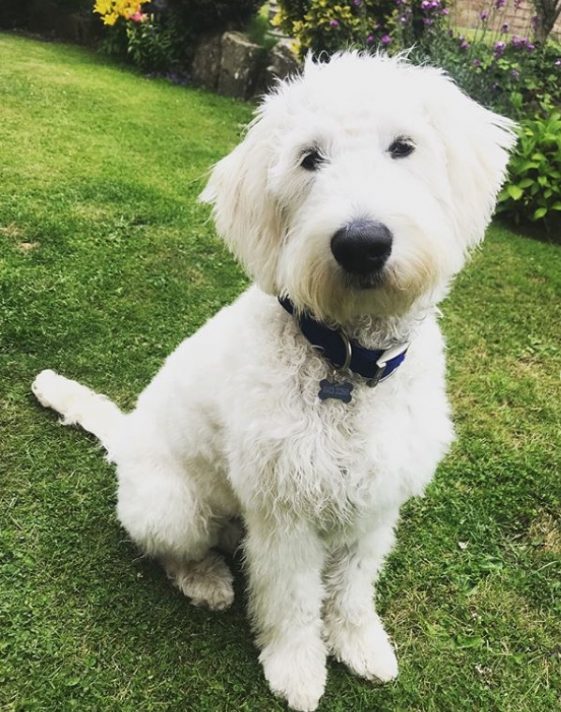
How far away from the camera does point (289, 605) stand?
102 inches

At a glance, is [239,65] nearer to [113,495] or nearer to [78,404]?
[78,404]

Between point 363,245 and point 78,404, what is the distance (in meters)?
2.22

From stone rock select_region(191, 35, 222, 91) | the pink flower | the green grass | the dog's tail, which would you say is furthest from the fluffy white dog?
the pink flower

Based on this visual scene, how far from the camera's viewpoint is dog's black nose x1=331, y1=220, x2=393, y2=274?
180cm

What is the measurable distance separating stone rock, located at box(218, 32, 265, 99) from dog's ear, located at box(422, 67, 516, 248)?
27.3 ft

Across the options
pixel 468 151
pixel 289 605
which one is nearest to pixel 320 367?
pixel 468 151

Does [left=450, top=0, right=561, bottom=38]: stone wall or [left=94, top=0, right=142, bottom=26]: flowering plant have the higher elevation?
[left=450, top=0, right=561, bottom=38]: stone wall

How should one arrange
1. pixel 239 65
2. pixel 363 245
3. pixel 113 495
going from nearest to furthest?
pixel 363 245 → pixel 113 495 → pixel 239 65

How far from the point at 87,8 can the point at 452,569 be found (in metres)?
11.3

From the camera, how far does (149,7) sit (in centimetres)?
1031

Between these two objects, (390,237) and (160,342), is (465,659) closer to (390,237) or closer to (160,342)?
(390,237)

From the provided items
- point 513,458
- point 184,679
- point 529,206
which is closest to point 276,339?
point 184,679

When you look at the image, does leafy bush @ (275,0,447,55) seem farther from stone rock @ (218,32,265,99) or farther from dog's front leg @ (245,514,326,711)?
dog's front leg @ (245,514,326,711)

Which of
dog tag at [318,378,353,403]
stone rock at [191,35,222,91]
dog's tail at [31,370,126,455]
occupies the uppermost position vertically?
dog tag at [318,378,353,403]
